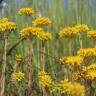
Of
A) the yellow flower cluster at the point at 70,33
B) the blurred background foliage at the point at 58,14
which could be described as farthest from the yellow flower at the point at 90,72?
the blurred background foliage at the point at 58,14

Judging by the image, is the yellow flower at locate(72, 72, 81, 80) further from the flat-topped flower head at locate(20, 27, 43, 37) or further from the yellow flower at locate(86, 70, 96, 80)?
the flat-topped flower head at locate(20, 27, 43, 37)

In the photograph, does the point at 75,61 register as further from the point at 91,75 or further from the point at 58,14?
the point at 58,14

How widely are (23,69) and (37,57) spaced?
20cm

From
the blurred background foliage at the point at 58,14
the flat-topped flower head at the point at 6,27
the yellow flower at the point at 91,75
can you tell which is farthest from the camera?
the blurred background foliage at the point at 58,14

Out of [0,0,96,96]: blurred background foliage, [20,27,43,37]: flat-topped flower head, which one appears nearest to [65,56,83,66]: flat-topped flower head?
[20,27,43,37]: flat-topped flower head

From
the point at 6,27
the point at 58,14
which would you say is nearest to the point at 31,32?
the point at 6,27

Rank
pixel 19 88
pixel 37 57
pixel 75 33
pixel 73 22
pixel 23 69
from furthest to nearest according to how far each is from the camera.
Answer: pixel 73 22 < pixel 37 57 < pixel 23 69 < pixel 19 88 < pixel 75 33

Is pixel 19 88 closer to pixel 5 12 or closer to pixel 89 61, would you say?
pixel 89 61

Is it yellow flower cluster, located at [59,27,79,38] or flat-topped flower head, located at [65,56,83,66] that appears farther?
yellow flower cluster, located at [59,27,79,38]

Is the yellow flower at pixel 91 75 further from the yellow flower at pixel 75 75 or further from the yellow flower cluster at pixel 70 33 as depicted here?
the yellow flower cluster at pixel 70 33

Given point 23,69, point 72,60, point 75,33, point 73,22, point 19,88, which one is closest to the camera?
point 72,60

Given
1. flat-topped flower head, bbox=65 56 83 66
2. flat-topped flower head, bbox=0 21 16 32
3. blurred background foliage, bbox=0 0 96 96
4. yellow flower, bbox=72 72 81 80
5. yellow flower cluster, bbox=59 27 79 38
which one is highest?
blurred background foliage, bbox=0 0 96 96

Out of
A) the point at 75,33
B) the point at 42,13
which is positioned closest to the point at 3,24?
the point at 75,33

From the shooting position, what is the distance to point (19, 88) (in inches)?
66.9
